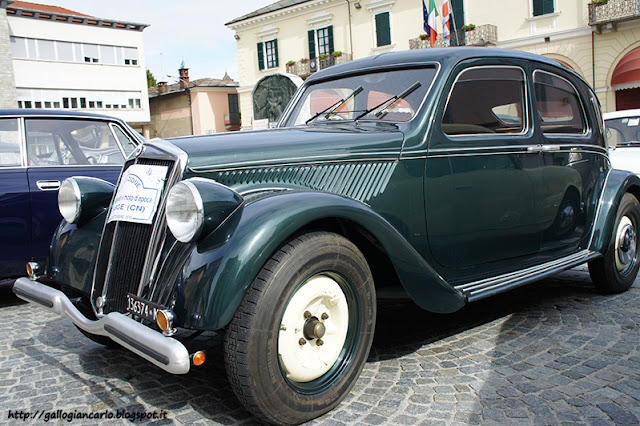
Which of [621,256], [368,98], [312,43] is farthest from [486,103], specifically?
[312,43]

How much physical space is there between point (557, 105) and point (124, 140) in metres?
4.02

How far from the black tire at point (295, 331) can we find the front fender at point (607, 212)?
2412 millimetres

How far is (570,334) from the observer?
3484mm

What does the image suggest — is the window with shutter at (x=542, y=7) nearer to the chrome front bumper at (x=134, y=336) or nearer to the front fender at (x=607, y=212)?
the front fender at (x=607, y=212)

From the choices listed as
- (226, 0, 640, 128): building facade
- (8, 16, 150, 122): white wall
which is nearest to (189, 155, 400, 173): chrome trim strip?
(226, 0, 640, 128): building facade

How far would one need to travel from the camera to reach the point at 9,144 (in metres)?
4.73

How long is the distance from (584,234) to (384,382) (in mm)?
2252

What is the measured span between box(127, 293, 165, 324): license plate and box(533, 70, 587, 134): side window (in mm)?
2928

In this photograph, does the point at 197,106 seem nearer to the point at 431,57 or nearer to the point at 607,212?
the point at 607,212

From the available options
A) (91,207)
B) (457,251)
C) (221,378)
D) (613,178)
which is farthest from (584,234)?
(91,207)

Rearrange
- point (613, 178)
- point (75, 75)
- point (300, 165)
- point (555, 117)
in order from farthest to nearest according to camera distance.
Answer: point (75, 75), point (613, 178), point (555, 117), point (300, 165)

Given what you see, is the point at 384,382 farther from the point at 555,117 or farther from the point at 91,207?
the point at 555,117

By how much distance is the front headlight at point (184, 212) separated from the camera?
2.23m

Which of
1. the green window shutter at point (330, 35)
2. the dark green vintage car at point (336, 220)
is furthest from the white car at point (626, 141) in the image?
the green window shutter at point (330, 35)
